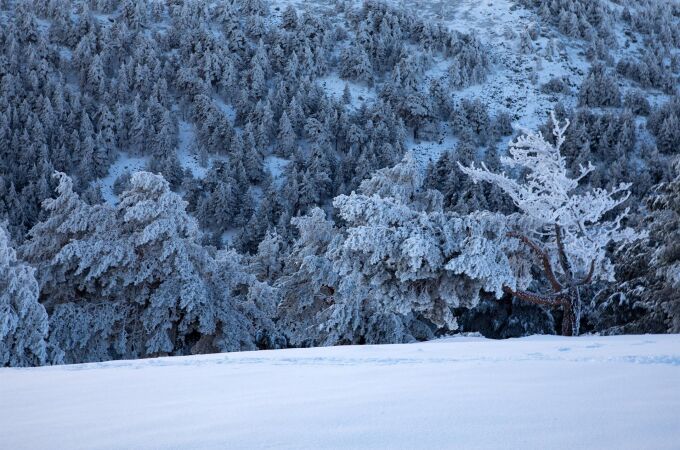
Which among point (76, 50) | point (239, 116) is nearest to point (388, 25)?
point (239, 116)

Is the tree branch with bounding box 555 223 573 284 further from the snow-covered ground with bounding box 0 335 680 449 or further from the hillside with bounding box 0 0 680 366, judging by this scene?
the snow-covered ground with bounding box 0 335 680 449

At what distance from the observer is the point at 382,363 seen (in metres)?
5.70

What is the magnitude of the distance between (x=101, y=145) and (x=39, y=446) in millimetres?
72178

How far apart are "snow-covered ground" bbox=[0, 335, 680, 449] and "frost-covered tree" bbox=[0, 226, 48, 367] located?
9.08 m

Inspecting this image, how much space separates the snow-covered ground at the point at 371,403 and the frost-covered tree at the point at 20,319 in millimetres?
9080

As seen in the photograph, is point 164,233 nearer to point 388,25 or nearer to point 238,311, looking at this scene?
point 238,311

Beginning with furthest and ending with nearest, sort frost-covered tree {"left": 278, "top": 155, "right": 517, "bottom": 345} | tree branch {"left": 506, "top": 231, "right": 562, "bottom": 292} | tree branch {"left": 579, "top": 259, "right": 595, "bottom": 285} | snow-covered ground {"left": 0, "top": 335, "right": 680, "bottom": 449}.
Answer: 1. tree branch {"left": 506, "top": 231, "right": 562, "bottom": 292}
2. tree branch {"left": 579, "top": 259, "right": 595, "bottom": 285}
3. frost-covered tree {"left": 278, "top": 155, "right": 517, "bottom": 345}
4. snow-covered ground {"left": 0, "top": 335, "right": 680, "bottom": 449}

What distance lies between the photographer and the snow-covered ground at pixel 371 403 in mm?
2825

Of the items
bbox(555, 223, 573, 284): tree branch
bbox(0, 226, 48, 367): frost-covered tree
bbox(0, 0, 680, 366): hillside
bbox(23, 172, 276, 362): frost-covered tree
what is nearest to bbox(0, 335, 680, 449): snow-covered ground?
bbox(0, 0, 680, 366): hillside

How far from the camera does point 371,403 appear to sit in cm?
361

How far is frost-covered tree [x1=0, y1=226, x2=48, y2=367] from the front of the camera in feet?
45.5

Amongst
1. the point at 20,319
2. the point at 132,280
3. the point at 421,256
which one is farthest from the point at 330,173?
the point at 421,256

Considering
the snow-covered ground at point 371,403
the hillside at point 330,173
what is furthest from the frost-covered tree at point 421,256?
the snow-covered ground at point 371,403

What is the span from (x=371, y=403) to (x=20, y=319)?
13548mm
